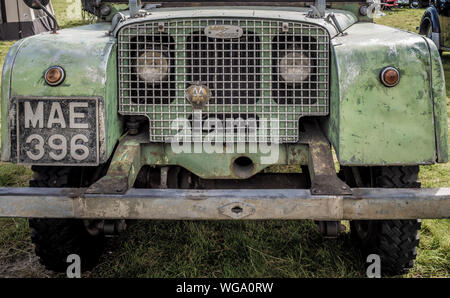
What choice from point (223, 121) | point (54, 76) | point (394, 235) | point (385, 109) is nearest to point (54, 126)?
point (54, 76)

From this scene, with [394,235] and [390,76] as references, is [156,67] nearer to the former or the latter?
[390,76]

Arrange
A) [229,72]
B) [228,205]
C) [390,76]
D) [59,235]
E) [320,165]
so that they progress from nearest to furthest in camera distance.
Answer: [228,205]
[390,76]
[320,165]
[229,72]
[59,235]

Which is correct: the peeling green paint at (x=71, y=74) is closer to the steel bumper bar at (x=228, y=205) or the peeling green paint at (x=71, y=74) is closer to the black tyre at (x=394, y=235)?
the steel bumper bar at (x=228, y=205)

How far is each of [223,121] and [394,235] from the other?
3.56 feet

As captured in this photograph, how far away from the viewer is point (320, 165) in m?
2.55

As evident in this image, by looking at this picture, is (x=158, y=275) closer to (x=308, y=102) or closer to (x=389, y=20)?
(x=308, y=102)

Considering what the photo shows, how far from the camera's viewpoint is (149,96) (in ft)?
8.77

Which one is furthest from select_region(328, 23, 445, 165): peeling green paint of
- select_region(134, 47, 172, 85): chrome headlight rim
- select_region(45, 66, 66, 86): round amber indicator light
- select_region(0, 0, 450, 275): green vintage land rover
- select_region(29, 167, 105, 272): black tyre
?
select_region(29, 167, 105, 272): black tyre

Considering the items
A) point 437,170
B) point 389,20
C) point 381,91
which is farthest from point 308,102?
point 389,20

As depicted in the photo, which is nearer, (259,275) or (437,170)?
(259,275)

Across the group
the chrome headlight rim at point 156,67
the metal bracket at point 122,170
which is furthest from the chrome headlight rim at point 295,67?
the metal bracket at point 122,170

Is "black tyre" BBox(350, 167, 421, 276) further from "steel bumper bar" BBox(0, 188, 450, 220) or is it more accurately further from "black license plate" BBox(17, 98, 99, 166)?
"black license plate" BBox(17, 98, 99, 166)

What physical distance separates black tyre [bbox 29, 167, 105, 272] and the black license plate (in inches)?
9.3

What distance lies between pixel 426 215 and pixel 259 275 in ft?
3.41
